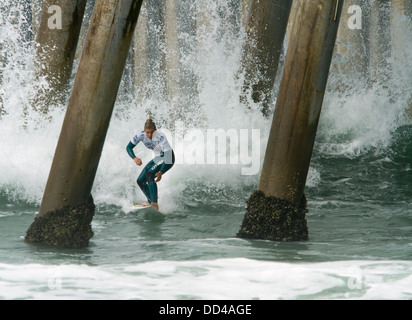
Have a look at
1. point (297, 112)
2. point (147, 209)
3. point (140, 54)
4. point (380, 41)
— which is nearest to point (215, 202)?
point (147, 209)

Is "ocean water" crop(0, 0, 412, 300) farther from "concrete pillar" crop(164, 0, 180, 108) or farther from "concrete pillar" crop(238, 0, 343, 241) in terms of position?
"concrete pillar" crop(238, 0, 343, 241)

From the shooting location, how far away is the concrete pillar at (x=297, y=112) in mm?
6176

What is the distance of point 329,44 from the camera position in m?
6.24

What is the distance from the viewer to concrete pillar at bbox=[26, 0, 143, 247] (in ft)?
19.6

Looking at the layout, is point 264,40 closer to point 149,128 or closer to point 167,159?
point 167,159

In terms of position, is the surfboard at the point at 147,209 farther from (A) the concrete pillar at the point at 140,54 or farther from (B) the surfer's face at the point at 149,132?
(A) the concrete pillar at the point at 140,54

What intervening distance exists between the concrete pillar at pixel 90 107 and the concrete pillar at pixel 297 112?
1.47 metres

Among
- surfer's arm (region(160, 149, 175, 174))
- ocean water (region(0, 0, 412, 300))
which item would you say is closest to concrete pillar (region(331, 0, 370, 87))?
ocean water (region(0, 0, 412, 300))

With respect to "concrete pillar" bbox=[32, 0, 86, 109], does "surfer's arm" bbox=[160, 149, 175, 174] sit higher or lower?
lower

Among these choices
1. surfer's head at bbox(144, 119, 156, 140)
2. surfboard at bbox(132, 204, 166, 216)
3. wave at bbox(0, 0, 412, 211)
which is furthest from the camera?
wave at bbox(0, 0, 412, 211)

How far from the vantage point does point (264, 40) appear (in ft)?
32.6

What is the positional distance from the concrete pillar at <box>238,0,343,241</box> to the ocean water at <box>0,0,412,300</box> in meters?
0.41
